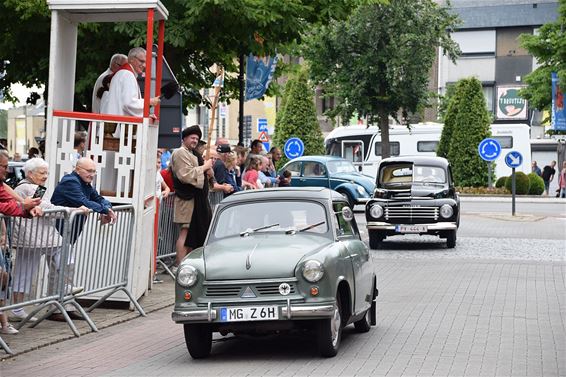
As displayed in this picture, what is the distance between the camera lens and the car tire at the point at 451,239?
25.1 metres

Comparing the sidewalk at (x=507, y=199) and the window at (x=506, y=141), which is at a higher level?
the window at (x=506, y=141)

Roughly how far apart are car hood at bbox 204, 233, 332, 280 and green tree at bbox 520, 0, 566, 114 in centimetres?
5355

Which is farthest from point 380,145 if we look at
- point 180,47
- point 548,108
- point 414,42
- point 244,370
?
point 244,370

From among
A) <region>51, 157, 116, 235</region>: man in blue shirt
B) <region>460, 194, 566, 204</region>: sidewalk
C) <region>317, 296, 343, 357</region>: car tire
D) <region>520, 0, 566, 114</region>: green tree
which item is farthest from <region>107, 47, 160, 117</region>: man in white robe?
<region>520, 0, 566, 114</region>: green tree

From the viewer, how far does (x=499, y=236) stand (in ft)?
95.1

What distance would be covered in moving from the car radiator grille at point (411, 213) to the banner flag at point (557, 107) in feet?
124

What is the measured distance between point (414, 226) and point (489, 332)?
12.6 meters

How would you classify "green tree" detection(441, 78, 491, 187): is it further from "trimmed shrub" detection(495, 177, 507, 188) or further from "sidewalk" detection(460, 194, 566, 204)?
"sidewalk" detection(460, 194, 566, 204)

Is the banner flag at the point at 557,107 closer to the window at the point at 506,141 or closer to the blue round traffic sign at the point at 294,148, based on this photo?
the window at the point at 506,141

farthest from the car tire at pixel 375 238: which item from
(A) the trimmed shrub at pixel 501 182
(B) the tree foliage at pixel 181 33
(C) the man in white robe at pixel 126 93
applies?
(A) the trimmed shrub at pixel 501 182

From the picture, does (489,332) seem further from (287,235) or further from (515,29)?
(515,29)

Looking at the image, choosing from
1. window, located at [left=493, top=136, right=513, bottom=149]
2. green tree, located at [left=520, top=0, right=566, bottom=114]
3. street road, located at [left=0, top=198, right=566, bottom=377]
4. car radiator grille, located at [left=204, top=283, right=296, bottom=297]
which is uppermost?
green tree, located at [left=520, top=0, right=566, bottom=114]

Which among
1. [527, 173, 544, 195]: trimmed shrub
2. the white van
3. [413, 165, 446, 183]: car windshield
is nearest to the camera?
[413, 165, 446, 183]: car windshield

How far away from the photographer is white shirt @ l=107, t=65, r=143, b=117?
14.8 m
